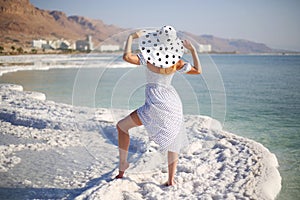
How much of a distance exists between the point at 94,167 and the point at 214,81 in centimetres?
186

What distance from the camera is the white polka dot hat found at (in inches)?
109

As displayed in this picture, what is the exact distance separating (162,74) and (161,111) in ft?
1.14

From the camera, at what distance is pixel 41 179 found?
133 inches

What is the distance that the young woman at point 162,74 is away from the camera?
2.78m

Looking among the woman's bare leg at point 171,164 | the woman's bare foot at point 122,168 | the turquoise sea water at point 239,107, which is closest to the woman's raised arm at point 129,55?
the turquoise sea water at point 239,107

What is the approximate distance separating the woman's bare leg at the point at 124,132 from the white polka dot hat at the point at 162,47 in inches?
23.2

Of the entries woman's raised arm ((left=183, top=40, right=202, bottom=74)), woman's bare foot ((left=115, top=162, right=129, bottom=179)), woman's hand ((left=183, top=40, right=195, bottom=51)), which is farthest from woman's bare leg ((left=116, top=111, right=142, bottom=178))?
woman's hand ((left=183, top=40, right=195, bottom=51))

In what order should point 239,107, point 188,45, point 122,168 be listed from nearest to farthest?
point 188,45
point 122,168
point 239,107

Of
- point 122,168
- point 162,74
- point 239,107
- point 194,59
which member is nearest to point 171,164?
point 122,168

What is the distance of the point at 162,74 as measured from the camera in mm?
2838

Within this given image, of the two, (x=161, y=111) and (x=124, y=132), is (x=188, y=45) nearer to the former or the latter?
(x=161, y=111)

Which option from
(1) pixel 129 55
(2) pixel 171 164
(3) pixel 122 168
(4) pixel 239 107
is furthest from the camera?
(4) pixel 239 107

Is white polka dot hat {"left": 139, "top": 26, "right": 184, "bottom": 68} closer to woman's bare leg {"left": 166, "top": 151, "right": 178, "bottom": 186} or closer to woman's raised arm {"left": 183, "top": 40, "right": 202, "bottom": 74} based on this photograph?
woman's raised arm {"left": 183, "top": 40, "right": 202, "bottom": 74}

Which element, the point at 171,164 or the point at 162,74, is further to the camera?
the point at 171,164
